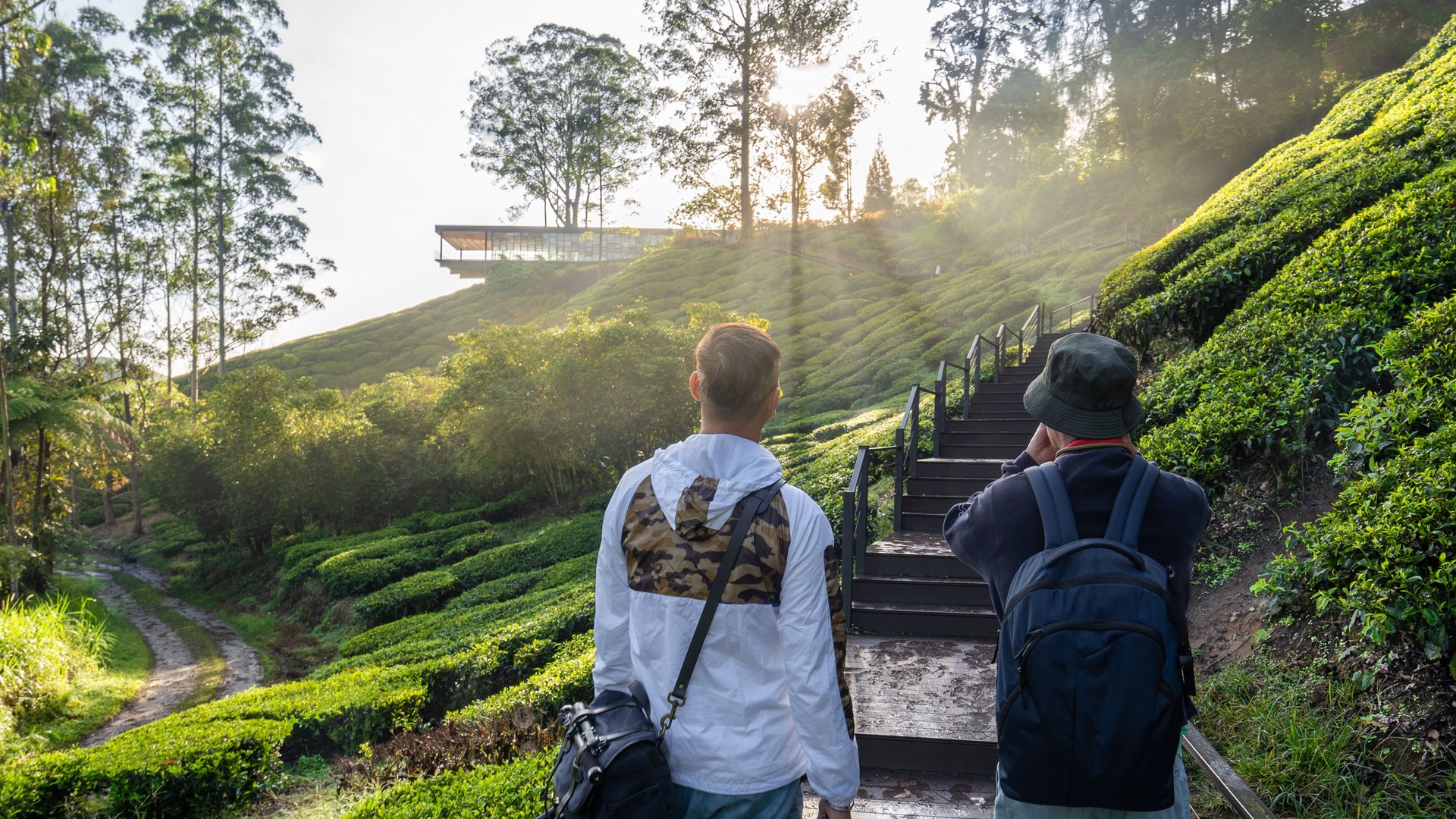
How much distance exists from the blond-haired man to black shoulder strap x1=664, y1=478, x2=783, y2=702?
15 mm

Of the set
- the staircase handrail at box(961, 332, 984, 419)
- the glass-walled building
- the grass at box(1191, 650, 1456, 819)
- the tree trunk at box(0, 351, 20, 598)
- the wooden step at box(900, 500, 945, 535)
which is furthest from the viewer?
the glass-walled building

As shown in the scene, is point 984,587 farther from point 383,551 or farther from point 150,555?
point 150,555

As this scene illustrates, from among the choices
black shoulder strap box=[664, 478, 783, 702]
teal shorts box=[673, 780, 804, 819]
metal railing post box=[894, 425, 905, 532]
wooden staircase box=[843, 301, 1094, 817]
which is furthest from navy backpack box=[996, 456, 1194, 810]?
metal railing post box=[894, 425, 905, 532]

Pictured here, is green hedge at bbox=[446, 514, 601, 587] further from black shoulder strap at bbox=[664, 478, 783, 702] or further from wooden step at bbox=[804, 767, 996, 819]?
black shoulder strap at bbox=[664, 478, 783, 702]

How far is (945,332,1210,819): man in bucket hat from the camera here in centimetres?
173

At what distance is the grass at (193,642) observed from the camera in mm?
11395

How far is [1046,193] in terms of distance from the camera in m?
35.1

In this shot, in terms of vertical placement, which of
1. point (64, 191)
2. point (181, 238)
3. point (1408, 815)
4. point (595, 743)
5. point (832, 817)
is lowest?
point (1408, 815)

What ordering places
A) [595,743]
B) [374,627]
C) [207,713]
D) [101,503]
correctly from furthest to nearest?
[101,503], [374,627], [207,713], [595,743]

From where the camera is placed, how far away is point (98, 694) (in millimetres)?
10781

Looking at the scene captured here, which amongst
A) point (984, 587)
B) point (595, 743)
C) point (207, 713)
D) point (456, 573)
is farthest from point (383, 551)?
point (595, 743)

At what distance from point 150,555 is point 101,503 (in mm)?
10172

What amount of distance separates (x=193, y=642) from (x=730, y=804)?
16.6 m

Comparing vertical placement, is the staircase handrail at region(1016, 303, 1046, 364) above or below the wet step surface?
above
